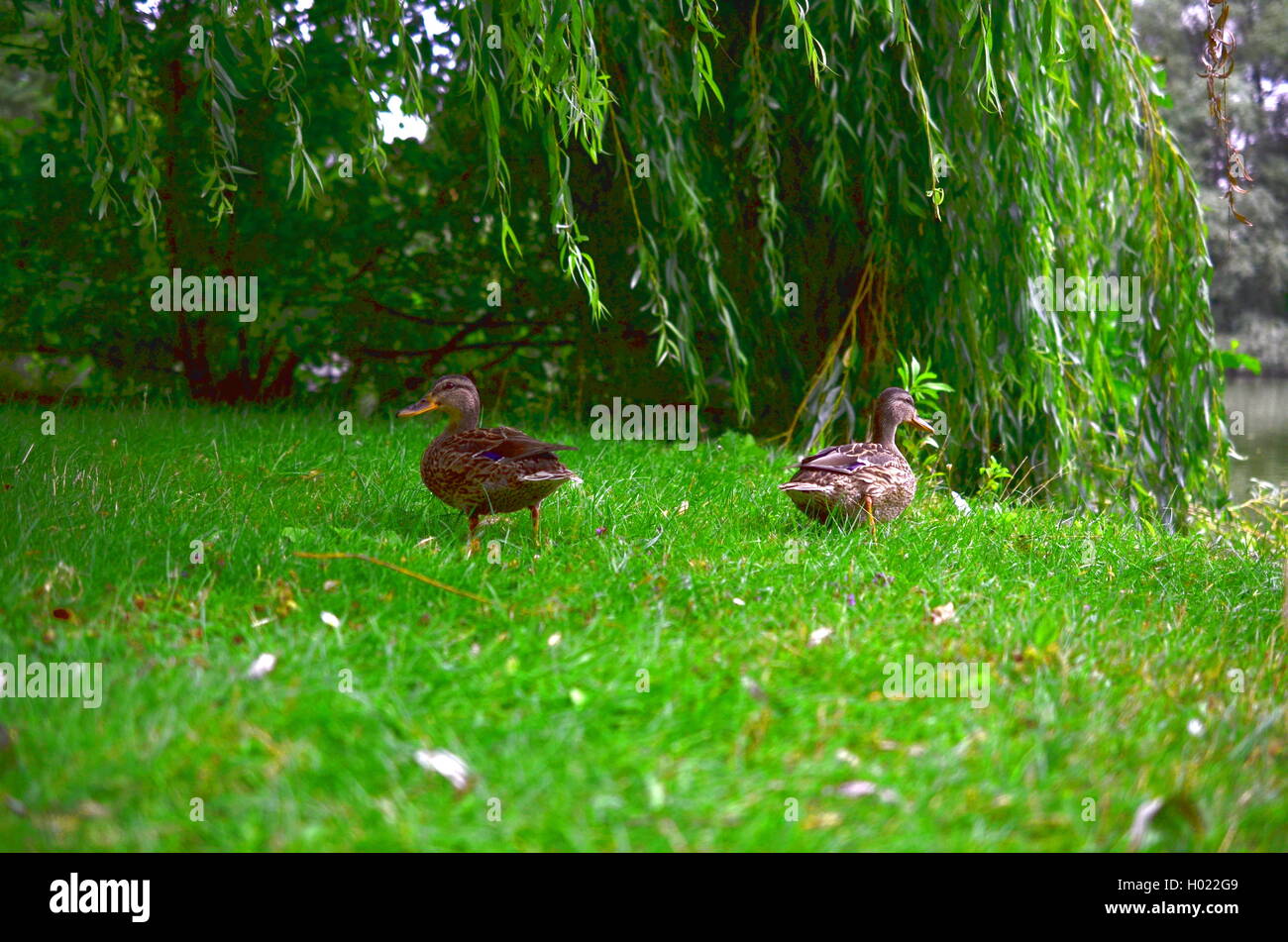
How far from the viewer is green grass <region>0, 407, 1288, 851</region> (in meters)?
2.45

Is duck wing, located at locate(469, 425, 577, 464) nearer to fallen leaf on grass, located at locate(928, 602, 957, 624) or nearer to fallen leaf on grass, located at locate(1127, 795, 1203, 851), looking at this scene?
fallen leaf on grass, located at locate(928, 602, 957, 624)

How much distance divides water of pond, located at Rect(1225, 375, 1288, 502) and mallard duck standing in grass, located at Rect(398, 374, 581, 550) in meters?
5.51

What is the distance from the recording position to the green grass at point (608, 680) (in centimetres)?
245

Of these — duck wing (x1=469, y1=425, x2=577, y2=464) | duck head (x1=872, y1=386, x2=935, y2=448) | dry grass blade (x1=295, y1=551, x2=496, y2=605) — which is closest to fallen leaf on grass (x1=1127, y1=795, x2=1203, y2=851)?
dry grass blade (x1=295, y1=551, x2=496, y2=605)

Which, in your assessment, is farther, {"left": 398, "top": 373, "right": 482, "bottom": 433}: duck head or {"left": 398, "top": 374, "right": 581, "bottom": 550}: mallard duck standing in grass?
{"left": 398, "top": 373, "right": 482, "bottom": 433}: duck head

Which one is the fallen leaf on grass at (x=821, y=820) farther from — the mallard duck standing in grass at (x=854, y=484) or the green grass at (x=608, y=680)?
the mallard duck standing in grass at (x=854, y=484)

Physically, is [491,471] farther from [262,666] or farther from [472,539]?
[262,666]

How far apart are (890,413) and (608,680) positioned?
3.00 metres

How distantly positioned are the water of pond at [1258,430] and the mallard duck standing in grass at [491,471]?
5.51 meters

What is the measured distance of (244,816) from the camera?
2361mm
